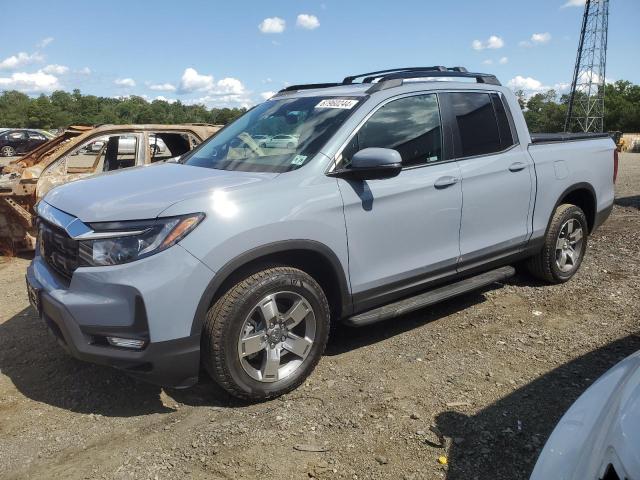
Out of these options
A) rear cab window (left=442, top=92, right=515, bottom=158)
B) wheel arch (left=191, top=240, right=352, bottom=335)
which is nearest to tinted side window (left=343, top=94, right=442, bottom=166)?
rear cab window (left=442, top=92, right=515, bottom=158)

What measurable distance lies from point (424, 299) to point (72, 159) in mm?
5777

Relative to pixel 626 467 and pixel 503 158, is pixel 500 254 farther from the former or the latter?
pixel 626 467

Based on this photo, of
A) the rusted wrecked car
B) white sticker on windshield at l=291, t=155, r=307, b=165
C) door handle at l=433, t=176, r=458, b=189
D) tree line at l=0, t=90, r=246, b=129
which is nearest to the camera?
white sticker on windshield at l=291, t=155, r=307, b=165

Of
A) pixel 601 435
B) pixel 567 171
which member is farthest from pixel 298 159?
pixel 567 171

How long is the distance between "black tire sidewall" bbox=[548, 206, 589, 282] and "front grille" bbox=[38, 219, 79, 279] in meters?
4.03

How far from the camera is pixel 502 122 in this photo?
451 cm

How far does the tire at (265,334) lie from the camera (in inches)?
117

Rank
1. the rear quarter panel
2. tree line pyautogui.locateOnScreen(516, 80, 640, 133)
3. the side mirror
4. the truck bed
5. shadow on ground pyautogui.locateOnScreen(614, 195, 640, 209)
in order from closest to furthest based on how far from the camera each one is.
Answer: the side mirror, the rear quarter panel, the truck bed, shadow on ground pyautogui.locateOnScreen(614, 195, 640, 209), tree line pyautogui.locateOnScreen(516, 80, 640, 133)

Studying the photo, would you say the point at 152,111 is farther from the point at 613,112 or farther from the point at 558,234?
the point at 558,234

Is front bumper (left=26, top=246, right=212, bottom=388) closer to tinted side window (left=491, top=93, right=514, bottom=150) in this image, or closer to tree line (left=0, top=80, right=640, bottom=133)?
tinted side window (left=491, top=93, right=514, bottom=150)

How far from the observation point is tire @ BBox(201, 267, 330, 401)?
297 centimetres

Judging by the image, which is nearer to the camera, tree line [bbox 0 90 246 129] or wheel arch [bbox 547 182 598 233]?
wheel arch [bbox 547 182 598 233]

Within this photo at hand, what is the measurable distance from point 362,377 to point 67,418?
1.84 m

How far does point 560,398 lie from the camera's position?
3248mm
